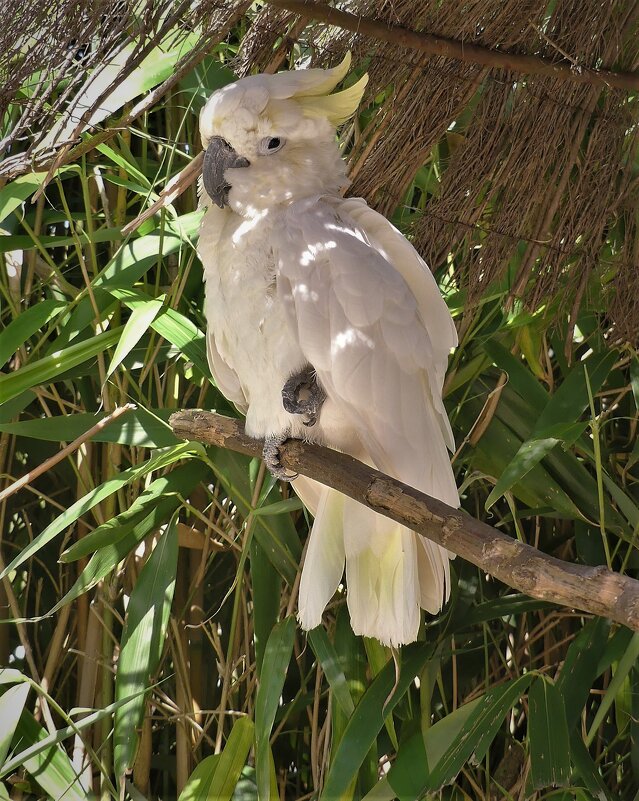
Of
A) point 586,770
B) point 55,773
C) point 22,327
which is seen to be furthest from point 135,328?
point 586,770

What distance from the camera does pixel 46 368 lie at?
58.9 inches

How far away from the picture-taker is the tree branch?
1.26 m

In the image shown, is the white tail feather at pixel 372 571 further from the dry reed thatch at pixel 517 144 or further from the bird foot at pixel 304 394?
the dry reed thatch at pixel 517 144

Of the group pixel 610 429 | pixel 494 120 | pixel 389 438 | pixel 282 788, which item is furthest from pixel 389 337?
pixel 282 788

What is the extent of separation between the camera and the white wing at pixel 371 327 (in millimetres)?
1255

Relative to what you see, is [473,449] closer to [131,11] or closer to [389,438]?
[389,438]

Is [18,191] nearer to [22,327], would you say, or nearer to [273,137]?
[22,327]

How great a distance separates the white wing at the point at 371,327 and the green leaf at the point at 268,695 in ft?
1.28

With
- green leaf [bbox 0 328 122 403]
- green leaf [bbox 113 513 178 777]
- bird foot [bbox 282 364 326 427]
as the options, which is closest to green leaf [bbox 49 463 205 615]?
green leaf [bbox 113 513 178 777]

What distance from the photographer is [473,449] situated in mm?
1631

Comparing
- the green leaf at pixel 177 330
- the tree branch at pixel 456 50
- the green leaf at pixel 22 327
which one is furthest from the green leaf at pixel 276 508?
the tree branch at pixel 456 50

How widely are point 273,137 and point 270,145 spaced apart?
2cm

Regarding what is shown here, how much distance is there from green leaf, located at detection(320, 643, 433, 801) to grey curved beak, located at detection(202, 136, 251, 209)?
78 cm

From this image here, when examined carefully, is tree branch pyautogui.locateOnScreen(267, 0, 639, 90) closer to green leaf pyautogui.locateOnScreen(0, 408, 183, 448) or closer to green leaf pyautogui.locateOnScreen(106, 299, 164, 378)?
green leaf pyautogui.locateOnScreen(106, 299, 164, 378)
